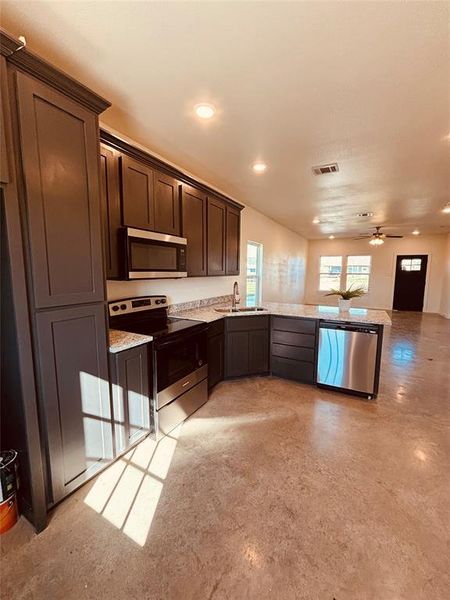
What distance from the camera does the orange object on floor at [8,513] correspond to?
Result: 1.47m

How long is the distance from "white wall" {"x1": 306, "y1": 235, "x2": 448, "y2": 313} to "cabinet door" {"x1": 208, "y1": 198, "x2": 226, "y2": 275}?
302 inches

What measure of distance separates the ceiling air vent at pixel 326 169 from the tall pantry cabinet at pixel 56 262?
7.95 feet

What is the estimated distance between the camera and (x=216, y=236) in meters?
3.49

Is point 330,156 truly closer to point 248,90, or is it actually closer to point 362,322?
point 248,90

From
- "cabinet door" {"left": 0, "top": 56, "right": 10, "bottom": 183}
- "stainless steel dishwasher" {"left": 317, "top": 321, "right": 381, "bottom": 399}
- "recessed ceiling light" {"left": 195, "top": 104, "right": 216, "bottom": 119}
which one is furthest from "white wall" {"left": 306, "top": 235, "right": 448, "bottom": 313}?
"cabinet door" {"left": 0, "top": 56, "right": 10, "bottom": 183}

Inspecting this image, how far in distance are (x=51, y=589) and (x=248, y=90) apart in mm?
2978

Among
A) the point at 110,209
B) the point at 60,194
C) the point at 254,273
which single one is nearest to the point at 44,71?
the point at 60,194

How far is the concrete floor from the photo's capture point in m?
1.26

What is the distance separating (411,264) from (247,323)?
845cm

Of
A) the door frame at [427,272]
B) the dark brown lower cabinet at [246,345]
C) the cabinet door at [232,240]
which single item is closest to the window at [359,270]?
the door frame at [427,272]

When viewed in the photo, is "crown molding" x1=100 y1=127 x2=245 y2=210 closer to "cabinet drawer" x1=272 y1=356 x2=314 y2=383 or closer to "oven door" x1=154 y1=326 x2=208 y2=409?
"oven door" x1=154 y1=326 x2=208 y2=409

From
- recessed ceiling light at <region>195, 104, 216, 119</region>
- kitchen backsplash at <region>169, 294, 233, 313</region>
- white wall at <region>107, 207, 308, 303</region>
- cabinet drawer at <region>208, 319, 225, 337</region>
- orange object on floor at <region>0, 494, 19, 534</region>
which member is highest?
recessed ceiling light at <region>195, 104, 216, 119</region>

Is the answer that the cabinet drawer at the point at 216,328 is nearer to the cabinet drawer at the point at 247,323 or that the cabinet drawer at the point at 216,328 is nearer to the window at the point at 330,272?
the cabinet drawer at the point at 247,323

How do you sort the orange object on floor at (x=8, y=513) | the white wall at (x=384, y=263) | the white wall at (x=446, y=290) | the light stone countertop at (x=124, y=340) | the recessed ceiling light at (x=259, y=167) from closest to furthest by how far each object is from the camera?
the orange object on floor at (x=8, y=513), the light stone countertop at (x=124, y=340), the recessed ceiling light at (x=259, y=167), the white wall at (x=446, y=290), the white wall at (x=384, y=263)
